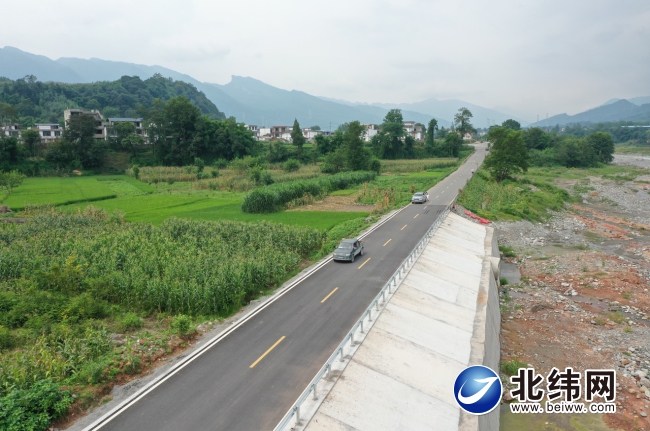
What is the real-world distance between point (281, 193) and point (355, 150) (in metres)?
37.5

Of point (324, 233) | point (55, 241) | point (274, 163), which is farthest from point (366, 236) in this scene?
point (274, 163)

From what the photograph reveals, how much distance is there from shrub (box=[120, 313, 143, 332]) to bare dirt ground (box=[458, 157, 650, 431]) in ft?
57.5

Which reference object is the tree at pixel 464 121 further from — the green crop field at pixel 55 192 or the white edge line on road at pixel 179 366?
the white edge line on road at pixel 179 366

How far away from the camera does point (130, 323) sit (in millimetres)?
19578

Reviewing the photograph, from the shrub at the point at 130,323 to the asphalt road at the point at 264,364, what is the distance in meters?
4.97

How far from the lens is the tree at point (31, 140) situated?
298ft

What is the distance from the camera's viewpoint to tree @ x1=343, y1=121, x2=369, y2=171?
85812 millimetres

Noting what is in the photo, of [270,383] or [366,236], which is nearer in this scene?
[270,383]

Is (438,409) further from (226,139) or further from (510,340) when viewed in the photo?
(226,139)

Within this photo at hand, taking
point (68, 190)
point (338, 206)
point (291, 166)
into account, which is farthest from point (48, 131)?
point (338, 206)

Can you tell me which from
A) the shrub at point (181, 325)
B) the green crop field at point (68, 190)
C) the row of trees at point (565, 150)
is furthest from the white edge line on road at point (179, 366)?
the row of trees at point (565, 150)

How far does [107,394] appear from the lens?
14102 millimetres

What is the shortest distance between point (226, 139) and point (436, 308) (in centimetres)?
9898

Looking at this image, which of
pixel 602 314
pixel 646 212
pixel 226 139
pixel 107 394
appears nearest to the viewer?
pixel 107 394
